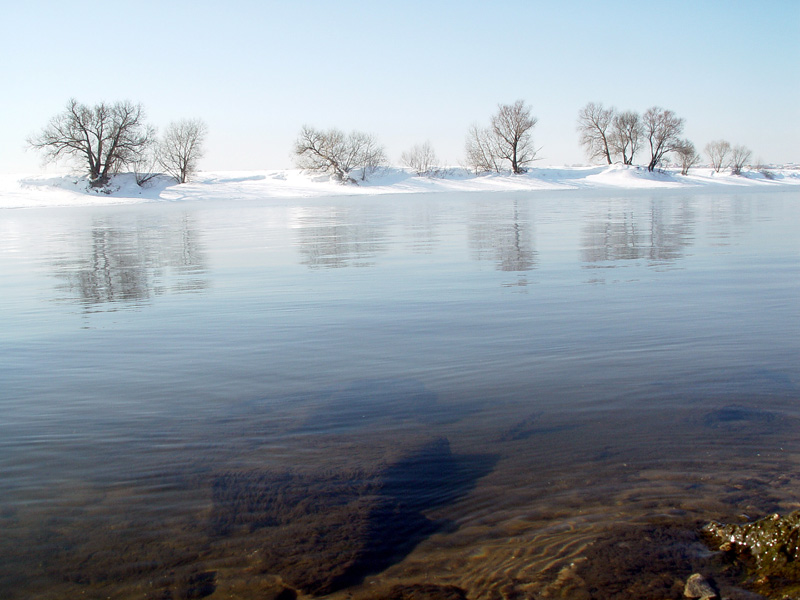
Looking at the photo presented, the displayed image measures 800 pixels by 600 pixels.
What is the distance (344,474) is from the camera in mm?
3520

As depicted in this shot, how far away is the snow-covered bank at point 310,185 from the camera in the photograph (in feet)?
183

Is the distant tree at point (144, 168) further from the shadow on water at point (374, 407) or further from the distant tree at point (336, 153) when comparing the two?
the shadow on water at point (374, 407)

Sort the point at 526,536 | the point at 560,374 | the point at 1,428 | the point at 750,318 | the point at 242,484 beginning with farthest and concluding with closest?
the point at 750,318 < the point at 560,374 < the point at 1,428 < the point at 242,484 < the point at 526,536

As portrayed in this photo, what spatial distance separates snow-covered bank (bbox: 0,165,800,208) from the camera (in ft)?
183

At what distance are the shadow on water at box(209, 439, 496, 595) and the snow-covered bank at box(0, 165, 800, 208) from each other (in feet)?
178

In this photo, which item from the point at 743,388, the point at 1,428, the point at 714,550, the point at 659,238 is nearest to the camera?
the point at 714,550

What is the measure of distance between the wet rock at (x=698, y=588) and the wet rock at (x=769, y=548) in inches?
6.7

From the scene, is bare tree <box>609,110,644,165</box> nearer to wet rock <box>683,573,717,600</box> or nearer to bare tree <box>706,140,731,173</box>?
bare tree <box>706,140,731,173</box>

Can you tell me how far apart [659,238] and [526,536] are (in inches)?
526

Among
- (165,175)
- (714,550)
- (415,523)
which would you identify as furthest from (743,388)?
(165,175)

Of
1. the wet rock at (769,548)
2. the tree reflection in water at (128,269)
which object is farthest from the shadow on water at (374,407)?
the tree reflection in water at (128,269)

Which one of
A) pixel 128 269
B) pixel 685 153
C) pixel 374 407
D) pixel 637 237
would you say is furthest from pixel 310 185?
pixel 374 407

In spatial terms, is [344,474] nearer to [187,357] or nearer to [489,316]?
[187,357]

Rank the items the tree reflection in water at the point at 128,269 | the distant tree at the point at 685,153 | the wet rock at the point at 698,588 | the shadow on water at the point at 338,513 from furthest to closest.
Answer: the distant tree at the point at 685,153
the tree reflection in water at the point at 128,269
the shadow on water at the point at 338,513
the wet rock at the point at 698,588
